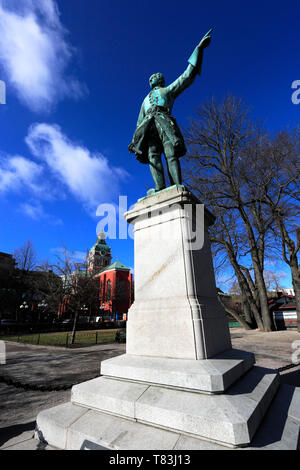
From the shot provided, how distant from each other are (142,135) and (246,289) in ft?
56.8

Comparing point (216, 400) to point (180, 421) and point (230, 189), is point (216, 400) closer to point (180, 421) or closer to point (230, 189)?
point (180, 421)

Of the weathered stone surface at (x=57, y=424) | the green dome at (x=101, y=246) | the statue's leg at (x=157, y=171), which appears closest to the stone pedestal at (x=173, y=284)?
the statue's leg at (x=157, y=171)

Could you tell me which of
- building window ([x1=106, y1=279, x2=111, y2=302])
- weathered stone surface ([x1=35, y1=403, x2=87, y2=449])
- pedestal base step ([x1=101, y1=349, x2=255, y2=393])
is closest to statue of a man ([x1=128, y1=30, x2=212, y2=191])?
pedestal base step ([x1=101, y1=349, x2=255, y2=393])

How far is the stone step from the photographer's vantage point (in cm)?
161

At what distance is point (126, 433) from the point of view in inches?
70.6

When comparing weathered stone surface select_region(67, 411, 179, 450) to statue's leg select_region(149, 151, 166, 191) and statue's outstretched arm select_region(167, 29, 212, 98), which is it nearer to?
statue's leg select_region(149, 151, 166, 191)

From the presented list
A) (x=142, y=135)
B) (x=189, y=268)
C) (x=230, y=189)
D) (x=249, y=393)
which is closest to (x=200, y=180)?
(x=230, y=189)

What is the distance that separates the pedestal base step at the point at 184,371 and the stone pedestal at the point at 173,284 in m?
0.15

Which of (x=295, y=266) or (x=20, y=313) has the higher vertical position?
(x=295, y=266)

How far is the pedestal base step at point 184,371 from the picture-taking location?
204 centimetres

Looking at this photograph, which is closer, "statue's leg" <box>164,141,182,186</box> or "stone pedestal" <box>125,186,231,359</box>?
"stone pedestal" <box>125,186,231,359</box>

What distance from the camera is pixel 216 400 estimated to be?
189 centimetres

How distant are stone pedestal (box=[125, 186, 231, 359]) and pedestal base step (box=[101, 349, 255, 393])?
0.15 meters
